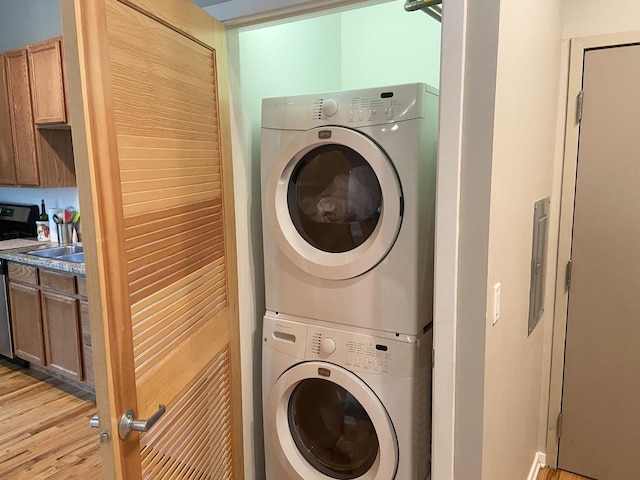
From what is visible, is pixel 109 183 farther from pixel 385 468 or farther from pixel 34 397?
pixel 34 397

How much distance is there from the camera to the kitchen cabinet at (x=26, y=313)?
10.6 ft

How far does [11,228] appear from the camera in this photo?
13.4ft

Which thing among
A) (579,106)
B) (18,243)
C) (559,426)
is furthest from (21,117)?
(559,426)

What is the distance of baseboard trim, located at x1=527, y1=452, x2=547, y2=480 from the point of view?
221 cm

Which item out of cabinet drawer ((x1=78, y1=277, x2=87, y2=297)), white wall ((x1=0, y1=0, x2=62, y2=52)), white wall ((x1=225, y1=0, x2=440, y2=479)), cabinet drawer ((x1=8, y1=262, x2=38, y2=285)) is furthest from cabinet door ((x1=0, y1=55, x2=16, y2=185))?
white wall ((x1=225, y1=0, x2=440, y2=479))

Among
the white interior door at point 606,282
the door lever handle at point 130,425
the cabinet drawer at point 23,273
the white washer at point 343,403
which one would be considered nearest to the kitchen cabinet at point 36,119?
the cabinet drawer at point 23,273

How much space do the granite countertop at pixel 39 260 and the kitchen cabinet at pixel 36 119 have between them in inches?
19.4

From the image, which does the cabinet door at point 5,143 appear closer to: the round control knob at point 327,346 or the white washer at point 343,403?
the white washer at point 343,403

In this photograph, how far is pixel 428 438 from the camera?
Result: 1.62 m

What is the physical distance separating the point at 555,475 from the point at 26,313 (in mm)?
3549

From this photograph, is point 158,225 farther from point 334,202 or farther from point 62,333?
point 62,333

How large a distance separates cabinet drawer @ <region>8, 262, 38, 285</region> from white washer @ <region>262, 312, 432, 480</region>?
88.3 inches

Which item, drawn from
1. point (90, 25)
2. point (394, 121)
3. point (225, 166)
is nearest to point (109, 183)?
point (90, 25)

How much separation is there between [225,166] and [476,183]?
828mm
